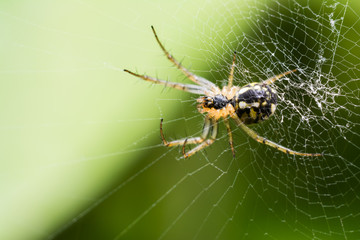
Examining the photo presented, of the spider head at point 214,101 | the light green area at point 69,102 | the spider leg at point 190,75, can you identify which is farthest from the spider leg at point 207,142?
the light green area at point 69,102

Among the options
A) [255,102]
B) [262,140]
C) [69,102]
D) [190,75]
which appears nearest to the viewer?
[69,102]

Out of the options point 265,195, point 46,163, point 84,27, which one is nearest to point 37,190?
point 46,163

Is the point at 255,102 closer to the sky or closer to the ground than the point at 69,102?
closer to the ground

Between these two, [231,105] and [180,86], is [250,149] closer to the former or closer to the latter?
[231,105]

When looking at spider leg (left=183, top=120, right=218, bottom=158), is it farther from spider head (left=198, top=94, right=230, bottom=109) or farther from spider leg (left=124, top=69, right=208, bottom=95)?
spider leg (left=124, top=69, right=208, bottom=95)

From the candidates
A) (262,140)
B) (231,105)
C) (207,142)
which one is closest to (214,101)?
(231,105)

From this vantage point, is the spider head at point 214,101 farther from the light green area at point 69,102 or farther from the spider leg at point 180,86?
the light green area at point 69,102

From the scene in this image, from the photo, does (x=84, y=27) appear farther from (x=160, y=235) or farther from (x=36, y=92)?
(x=160, y=235)
